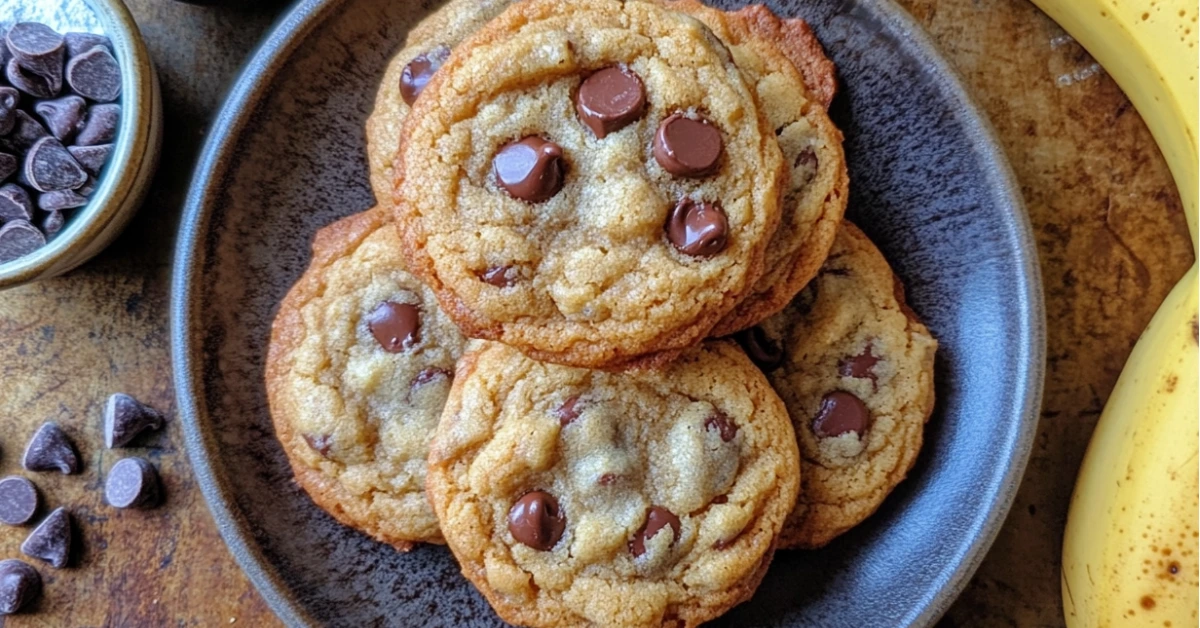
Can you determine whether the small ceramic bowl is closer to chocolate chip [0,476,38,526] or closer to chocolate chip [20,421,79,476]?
chocolate chip [20,421,79,476]

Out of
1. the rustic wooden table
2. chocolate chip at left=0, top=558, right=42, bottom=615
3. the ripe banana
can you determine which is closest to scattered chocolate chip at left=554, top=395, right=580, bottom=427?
the rustic wooden table

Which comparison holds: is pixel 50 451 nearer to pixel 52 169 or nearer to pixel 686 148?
pixel 52 169

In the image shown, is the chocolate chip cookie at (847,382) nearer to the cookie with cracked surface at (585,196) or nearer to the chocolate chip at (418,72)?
the cookie with cracked surface at (585,196)

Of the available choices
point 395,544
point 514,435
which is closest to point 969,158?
point 514,435

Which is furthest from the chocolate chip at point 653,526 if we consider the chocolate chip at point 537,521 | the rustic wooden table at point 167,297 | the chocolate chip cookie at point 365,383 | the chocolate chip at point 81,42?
the chocolate chip at point 81,42

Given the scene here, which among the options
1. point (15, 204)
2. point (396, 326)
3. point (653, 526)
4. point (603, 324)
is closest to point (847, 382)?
point (653, 526)

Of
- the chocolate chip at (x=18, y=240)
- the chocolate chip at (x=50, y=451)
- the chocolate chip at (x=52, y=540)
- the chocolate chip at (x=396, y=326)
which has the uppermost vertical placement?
the chocolate chip at (x=18, y=240)
